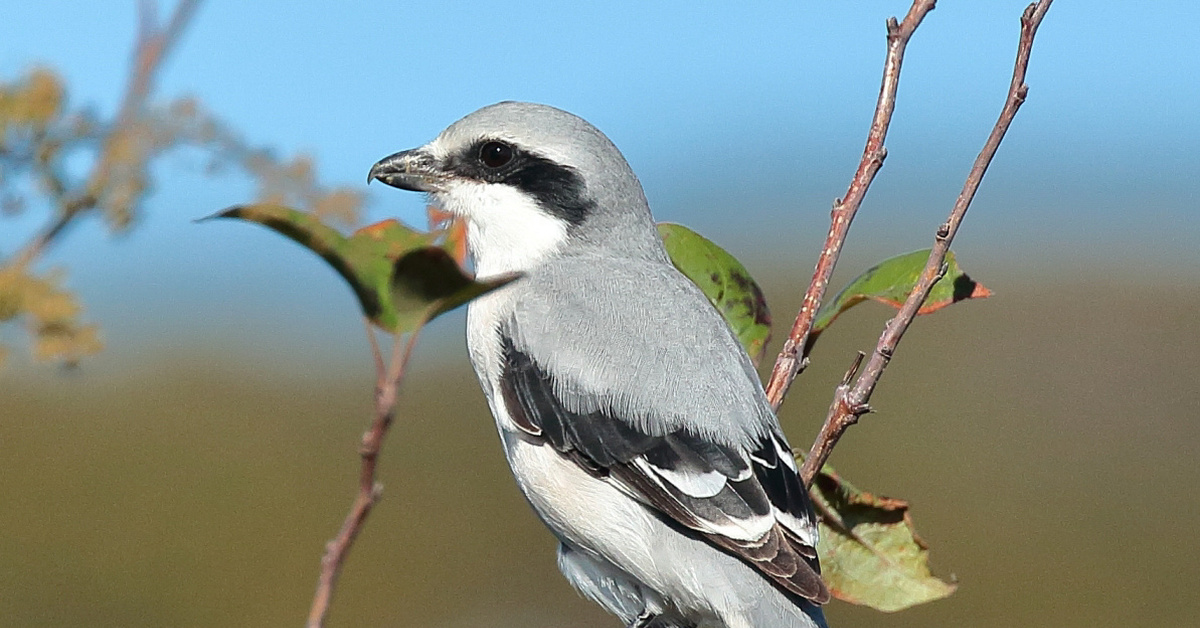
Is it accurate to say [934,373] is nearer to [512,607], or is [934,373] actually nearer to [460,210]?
[512,607]

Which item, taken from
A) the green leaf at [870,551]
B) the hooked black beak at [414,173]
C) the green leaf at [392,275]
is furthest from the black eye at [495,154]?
the green leaf at [392,275]

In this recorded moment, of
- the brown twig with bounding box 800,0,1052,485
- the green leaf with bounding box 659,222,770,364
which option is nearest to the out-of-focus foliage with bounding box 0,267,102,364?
the brown twig with bounding box 800,0,1052,485

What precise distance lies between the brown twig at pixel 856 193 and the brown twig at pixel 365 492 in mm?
1424

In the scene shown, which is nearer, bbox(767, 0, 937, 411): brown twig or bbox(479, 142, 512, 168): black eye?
bbox(767, 0, 937, 411): brown twig

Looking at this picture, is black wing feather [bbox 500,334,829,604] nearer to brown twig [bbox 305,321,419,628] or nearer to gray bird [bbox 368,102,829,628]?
gray bird [bbox 368,102,829,628]

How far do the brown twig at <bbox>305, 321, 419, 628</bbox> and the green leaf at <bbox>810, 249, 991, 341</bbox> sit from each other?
1.42m

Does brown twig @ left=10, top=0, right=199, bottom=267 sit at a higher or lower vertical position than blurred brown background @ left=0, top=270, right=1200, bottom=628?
higher

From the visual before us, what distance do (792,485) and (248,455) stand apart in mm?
5294

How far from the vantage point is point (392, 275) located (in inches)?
40.6

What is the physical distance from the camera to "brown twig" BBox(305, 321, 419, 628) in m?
0.82

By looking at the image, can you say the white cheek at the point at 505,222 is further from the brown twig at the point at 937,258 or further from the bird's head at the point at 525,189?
the brown twig at the point at 937,258

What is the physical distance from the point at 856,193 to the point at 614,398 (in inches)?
23.5

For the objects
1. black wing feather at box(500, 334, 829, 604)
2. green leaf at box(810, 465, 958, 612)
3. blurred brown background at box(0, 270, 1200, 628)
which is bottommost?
blurred brown background at box(0, 270, 1200, 628)

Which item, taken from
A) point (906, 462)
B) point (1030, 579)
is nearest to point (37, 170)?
point (1030, 579)
